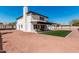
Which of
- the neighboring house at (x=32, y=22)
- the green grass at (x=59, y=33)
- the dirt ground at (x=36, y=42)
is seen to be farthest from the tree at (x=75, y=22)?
the neighboring house at (x=32, y=22)

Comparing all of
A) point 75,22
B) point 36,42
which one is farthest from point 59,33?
point 36,42

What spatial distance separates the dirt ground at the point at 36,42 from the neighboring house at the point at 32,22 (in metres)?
0.14

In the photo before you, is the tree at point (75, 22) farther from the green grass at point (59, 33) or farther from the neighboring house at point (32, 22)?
the neighboring house at point (32, 22)

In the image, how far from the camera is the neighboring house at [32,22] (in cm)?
354

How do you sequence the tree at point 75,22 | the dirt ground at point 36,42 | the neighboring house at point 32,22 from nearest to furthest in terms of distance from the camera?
the dirt ground at point 36,42 → the tree at point 75,22 → the neighboring house at point 32,22

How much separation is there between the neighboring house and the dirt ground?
136mm

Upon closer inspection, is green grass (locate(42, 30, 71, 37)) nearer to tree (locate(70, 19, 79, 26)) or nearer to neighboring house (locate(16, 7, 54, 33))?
neighboring house (locate(16, 7, 54, 33))

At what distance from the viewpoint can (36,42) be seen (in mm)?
3504

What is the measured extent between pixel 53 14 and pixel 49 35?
1.79 feet

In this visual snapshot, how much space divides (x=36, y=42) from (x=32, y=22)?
0.52 meters

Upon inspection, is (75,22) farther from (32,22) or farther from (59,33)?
(32,22)

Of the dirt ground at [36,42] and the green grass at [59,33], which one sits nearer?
the dirt ground at [36,42]
